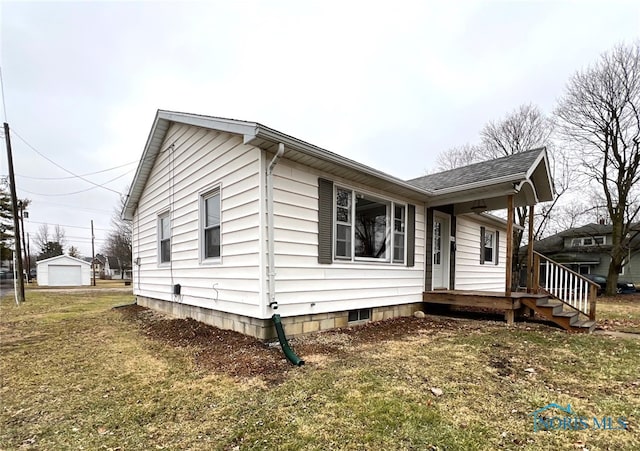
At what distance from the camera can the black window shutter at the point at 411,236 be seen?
739 centimetres

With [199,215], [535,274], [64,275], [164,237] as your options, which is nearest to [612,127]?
[535,274]

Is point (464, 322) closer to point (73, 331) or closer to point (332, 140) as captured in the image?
point (73, 331)

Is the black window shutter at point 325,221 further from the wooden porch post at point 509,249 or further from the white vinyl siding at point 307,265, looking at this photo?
the wooden porch post at point 509,249

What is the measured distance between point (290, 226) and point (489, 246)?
9168 millimetres

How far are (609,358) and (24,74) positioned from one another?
15571 millimetres

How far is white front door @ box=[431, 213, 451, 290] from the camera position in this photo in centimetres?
880

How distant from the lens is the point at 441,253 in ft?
29.5

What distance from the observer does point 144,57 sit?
10125mm

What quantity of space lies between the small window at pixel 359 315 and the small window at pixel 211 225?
284 centimetres

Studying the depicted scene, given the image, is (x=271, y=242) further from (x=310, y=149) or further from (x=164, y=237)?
(x=164, y=237)

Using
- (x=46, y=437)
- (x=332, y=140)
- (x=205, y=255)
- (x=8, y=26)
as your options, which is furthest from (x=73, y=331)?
(x=332, y=140)

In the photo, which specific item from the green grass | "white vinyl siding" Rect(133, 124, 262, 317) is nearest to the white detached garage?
"white vinyl siding" Rect(133, 124, 262, 317)

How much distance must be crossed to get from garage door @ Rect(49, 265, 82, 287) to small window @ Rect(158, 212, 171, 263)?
90.1 feet

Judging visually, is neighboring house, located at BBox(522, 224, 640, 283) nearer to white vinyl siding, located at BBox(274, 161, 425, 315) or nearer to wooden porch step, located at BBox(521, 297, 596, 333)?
wooden porch step, located at BBox(521, 297, 596, 333)
